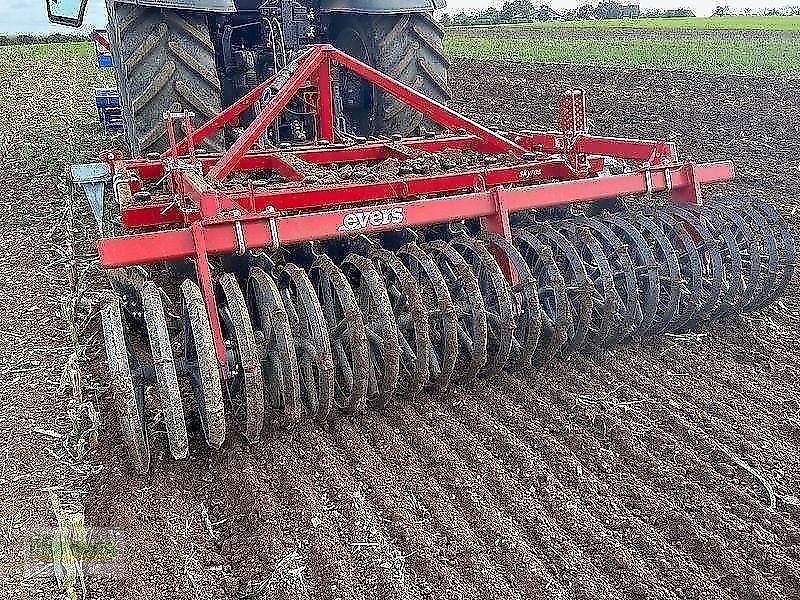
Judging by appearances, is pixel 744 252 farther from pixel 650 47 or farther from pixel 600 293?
pixel 650 47

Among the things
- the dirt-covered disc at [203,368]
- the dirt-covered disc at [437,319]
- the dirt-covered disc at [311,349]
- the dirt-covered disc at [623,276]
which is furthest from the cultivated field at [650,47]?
the dirt-covered disc at [203,368]

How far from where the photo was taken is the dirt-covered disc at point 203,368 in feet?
10.3

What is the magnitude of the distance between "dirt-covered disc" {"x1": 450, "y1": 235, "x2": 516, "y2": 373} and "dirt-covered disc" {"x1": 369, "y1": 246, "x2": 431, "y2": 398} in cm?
33

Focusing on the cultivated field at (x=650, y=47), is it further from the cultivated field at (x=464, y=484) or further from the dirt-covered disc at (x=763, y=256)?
the cultivated field at (x=464, y=484)

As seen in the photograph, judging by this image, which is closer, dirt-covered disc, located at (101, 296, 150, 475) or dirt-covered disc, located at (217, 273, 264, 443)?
dirt-covered disc, located at (101, 296, 150, 475)

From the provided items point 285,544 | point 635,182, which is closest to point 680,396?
point 635,182

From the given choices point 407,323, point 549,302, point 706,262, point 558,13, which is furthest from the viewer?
point 558,13

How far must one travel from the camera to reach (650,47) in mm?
19141

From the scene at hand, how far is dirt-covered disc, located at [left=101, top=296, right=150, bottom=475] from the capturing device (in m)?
3.07

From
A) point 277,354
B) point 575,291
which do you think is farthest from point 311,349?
point 575,291

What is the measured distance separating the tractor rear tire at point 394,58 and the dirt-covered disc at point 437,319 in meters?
2.33

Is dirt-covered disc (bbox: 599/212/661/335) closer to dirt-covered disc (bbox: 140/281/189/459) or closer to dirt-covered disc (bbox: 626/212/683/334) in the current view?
dirt-covered disc (bbox: 626/212/683/334)

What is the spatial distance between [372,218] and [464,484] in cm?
123

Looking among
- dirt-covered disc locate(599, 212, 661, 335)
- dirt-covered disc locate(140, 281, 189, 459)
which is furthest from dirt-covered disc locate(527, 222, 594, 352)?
dirt-covered disc locate(140, 281, 189, 459)
